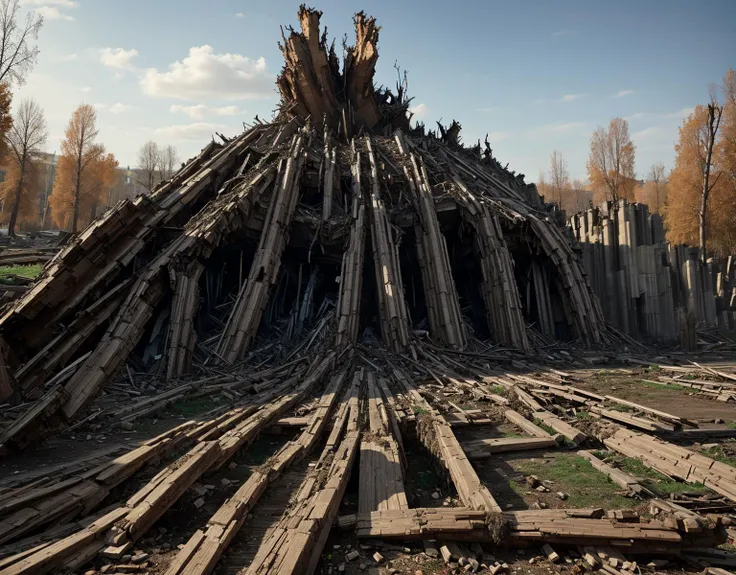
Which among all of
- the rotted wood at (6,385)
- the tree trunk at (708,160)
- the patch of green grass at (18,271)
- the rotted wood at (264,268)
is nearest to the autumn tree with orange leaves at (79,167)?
the patch of green grass at (18,271)

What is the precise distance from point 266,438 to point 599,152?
4342 cm

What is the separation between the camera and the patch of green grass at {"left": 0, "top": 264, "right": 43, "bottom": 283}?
1323cm

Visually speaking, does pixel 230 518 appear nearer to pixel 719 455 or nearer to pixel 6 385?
pixel 719 455

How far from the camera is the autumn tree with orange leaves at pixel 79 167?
34562mm

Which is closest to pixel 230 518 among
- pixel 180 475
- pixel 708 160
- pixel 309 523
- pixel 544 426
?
pixel 309 523

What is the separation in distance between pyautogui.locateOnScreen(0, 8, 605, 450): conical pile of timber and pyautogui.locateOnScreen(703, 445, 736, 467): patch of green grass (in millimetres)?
7857

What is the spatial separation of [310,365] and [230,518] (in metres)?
7.45

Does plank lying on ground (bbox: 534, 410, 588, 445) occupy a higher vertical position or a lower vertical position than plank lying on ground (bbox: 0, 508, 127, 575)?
lower

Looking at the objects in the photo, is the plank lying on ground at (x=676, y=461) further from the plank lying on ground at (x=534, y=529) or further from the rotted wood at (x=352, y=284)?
the rotted wood at (x=352, y=284)

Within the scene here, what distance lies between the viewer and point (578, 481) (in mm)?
4879

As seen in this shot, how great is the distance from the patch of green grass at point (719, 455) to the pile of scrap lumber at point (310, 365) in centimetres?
47

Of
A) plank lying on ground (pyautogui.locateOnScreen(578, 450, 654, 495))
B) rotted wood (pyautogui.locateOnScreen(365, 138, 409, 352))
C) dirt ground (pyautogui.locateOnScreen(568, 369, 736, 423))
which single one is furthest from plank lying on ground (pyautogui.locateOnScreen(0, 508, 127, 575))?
rotted wood (pyautogui.locateOnScreen(365, 138, 409, 352))

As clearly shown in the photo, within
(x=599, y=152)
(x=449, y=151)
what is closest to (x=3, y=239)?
(x=449, y=151)

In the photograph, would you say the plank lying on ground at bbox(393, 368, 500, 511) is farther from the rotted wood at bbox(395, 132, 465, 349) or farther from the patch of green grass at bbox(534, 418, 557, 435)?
the rotted wood at bbox(395, 132, 465, 349)
